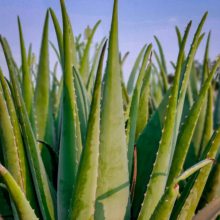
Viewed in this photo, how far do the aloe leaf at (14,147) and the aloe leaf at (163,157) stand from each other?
16cm

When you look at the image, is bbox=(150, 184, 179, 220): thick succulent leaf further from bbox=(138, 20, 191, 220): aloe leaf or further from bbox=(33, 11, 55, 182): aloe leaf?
bbox=(33, 11, 55, 182): aloe leaf

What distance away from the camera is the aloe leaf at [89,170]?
0.43m

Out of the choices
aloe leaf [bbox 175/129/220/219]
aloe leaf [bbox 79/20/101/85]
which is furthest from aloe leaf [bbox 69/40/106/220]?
aloe leaf [bbox 79/20/101/85]

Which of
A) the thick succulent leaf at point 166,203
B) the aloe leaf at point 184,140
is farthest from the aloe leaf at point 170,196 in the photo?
the aloe leaf at point 184,140

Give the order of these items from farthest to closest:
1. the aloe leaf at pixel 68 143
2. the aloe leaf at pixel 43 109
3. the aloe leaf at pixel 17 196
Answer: the aloe leaf at pixel 43 109 → the aloe leaf at pixel 68 143 → the aloe leaf at pixel 17 196

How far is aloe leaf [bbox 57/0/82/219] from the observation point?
503mm

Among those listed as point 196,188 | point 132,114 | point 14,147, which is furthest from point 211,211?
point 14,147

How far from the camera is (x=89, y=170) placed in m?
0.44

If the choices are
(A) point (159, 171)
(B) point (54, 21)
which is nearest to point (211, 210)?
(A) point (159, 171)

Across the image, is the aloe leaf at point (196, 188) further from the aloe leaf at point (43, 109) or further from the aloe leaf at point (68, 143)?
the aloe leaf at point (43, 109)

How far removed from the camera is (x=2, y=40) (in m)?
0.53

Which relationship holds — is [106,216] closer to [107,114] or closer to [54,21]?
[107,114]

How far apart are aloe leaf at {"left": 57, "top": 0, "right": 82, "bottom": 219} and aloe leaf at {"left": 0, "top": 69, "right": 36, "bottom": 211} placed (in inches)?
1.9

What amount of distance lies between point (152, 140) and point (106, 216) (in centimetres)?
18
